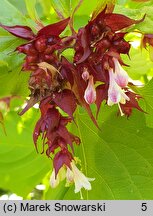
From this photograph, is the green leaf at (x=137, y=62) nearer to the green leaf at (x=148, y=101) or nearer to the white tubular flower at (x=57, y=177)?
the green leaf at (x=148, y=101)

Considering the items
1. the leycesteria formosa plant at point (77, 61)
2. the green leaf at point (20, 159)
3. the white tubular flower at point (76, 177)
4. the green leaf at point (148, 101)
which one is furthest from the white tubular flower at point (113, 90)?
the green leaf at point (20, 159)

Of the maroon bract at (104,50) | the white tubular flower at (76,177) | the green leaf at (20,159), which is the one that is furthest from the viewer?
the green leaf at (20,159)

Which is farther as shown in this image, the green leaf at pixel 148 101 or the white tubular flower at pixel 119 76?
the green leaf at pixel 148 101

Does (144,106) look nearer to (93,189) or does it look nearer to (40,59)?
(93,189)

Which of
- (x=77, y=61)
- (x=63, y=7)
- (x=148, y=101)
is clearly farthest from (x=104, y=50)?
(x=148, y=101)

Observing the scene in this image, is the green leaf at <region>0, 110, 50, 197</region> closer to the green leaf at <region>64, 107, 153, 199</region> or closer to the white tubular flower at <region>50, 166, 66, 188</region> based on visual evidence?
the green leaf at <region>64, 107, 153, 199</region>

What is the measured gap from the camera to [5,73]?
835 millimetres

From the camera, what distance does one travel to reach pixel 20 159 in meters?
1.53

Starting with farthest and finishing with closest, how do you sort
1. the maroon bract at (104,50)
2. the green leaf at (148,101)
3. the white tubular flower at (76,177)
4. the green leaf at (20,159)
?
the green leaf at (20,159)
the green leaf at (148,101)
the white tubular flower at (76,177)
the maroon bract at (104,50)

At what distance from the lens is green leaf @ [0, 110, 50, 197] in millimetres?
1481

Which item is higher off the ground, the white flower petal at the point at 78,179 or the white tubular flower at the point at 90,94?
the white tubular flower at the point at 90,94

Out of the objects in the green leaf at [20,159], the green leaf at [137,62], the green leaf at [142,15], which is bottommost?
the green leaf at [20,159]

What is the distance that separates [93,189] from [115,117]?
0.17 metres

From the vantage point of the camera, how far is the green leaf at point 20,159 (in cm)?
148
